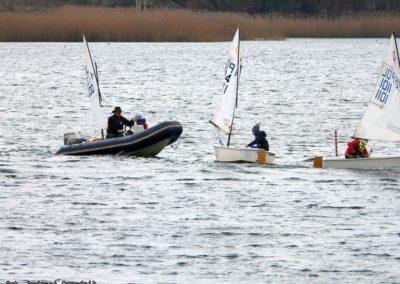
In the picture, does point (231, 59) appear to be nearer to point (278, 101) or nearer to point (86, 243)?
point (86, 243)

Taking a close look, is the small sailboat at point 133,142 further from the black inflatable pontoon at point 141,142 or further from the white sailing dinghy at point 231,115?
the white sailing dinghy at point 231,115

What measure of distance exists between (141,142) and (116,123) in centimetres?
94

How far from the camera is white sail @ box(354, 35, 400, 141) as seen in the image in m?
32.6

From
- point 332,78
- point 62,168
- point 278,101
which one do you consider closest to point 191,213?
point 62,168

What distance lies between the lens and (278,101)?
63.5m

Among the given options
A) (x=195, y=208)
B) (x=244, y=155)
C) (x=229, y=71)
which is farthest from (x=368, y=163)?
(x=195, y=208)

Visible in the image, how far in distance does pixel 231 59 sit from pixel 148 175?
4.75 meters

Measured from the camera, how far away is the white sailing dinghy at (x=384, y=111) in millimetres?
32531

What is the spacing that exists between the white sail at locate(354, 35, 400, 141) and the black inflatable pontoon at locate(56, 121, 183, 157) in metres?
5.38

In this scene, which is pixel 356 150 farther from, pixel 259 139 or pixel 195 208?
pixel 195 208

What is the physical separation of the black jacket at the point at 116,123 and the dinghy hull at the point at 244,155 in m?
2.80

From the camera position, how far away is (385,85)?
3291 centimetres

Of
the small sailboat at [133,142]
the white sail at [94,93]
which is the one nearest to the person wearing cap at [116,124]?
the small sailboat at [133,142]

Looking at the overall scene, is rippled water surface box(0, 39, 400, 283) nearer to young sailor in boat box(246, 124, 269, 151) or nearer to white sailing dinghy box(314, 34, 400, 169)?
young sailor in boat box(246, 124, 269, 151)
